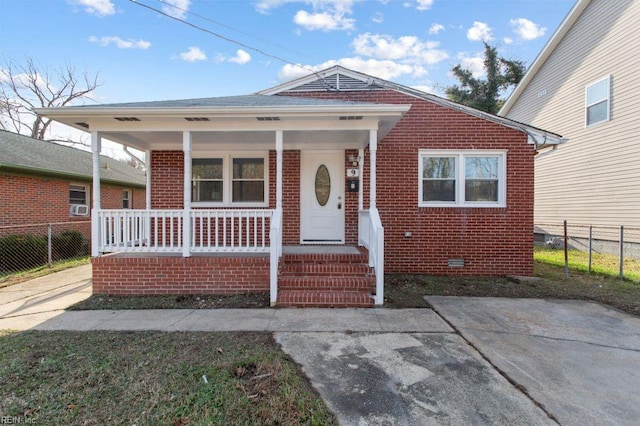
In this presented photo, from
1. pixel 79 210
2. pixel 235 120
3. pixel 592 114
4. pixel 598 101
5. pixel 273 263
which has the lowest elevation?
pixel 273 263

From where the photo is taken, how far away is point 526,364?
3.29m

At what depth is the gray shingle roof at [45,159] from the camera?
386 inches

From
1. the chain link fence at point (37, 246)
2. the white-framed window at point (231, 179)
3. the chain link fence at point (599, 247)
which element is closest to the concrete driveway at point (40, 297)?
the chain link fence at point (37, 246)

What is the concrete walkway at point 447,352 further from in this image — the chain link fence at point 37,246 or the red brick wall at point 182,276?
the chain link fence at point 37,246

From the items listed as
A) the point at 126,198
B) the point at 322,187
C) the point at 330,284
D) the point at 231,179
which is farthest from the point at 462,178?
the point at 126,198

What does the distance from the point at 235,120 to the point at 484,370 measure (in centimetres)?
517

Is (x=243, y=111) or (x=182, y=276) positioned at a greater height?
(x=243, y=111)

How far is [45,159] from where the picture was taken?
1127cm

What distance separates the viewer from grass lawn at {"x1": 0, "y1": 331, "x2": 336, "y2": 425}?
2.41 meters

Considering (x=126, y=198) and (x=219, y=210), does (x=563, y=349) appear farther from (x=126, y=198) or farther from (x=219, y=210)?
(x=126, y=198)

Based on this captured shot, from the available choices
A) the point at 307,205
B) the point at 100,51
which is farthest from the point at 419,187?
the point at 100,51

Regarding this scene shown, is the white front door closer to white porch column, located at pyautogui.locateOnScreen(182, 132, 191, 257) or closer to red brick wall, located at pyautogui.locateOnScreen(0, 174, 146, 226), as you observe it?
white porch column, located at pyautogui.locateOnScreen(182, 132, 191, 257)

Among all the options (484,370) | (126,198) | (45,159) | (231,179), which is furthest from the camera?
(126,198)

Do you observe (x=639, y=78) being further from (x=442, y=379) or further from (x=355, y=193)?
(x=442, y=379)
